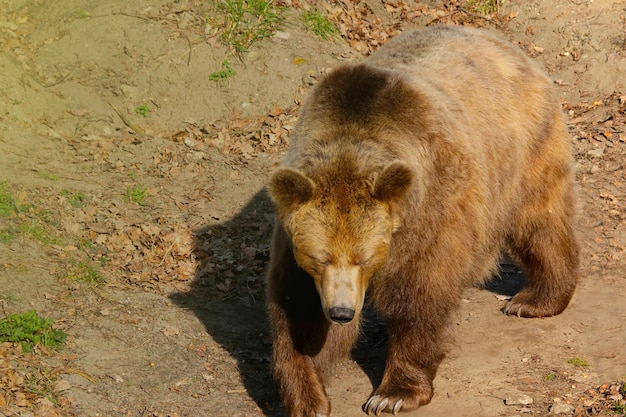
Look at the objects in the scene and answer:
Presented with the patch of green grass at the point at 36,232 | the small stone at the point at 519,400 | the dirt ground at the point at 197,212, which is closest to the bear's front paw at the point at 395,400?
the dirt ground at the point at 197,212

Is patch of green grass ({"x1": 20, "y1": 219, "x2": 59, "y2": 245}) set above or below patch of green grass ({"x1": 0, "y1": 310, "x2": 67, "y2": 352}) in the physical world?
below

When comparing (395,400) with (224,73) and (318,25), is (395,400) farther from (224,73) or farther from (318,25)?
(318,25)

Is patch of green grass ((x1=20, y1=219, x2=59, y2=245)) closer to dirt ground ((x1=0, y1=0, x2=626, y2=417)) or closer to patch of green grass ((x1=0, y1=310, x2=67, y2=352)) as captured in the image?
dirt ground ((x1=0, y1=0, x2=626, y2=417))

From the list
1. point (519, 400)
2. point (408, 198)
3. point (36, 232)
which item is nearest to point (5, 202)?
point (36, 232)

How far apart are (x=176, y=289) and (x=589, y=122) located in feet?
17.7

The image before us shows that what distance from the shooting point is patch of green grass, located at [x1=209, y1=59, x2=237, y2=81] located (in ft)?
32.3

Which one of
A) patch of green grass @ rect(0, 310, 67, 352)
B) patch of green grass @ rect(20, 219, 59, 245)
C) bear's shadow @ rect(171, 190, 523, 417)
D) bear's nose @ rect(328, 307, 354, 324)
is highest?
bear's nose @ rect(328, 307, 354, 324)

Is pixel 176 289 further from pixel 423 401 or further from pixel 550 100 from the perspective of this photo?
pixel 550 100

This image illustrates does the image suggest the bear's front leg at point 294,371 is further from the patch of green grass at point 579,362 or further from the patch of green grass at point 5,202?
the patch of green grass at point 5,202

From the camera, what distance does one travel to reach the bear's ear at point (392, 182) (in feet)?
15.9

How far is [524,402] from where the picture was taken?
18.8ft

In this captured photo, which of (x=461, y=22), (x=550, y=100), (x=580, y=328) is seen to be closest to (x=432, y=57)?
(x=550, y=100)

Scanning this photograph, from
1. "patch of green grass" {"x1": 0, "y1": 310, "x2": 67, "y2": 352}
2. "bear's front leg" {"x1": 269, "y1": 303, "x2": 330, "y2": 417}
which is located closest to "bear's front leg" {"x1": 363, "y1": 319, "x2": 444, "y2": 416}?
"bear's front leg" {"x1": 269, "y1": 303, "x2": 330, "y2": 417}

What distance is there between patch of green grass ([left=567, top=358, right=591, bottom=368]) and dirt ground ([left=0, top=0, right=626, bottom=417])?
0.07 feet
